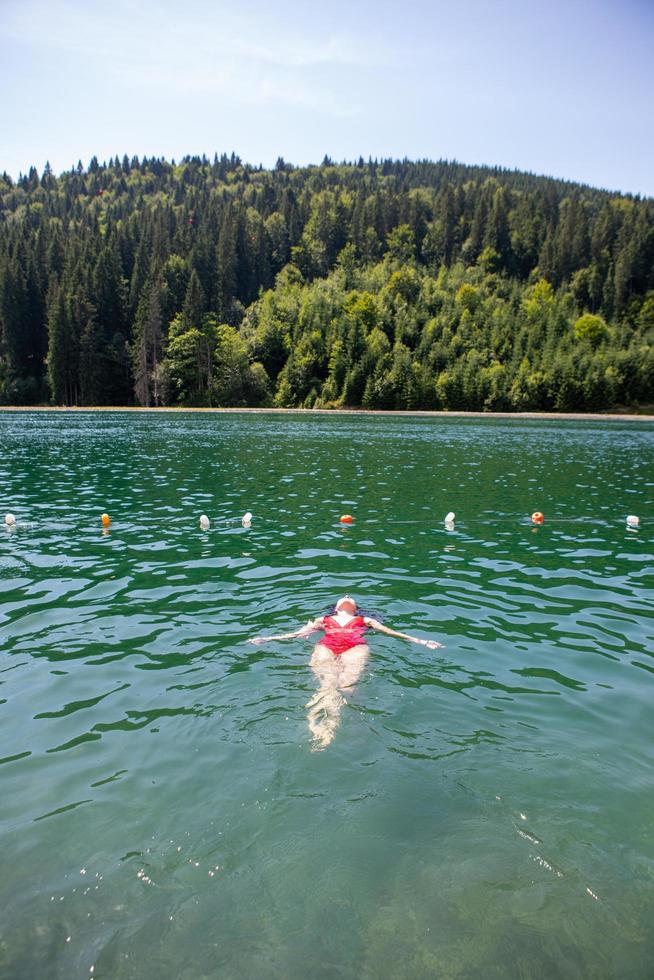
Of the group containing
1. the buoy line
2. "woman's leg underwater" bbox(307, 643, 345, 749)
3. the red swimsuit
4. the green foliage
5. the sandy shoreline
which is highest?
the green foliage

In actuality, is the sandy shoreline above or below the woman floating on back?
above

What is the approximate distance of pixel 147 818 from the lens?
22.2ft

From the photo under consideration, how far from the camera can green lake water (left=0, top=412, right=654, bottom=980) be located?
5.25 metres

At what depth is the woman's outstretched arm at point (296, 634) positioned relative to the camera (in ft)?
38.1

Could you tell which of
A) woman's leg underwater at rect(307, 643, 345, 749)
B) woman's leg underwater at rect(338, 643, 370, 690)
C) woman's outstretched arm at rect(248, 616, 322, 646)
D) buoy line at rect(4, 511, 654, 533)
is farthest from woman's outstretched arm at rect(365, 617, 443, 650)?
buoy line at rect(4, 511, 654, 533)

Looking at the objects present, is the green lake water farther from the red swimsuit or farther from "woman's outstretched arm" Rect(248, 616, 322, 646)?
the red swimsuit

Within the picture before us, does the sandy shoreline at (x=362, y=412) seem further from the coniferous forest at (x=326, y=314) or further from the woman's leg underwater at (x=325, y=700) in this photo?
the woman's leg underwater at (x=325, y=700)

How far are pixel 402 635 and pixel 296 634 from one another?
2065 millimetres

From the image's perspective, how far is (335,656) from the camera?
10789 millimetres

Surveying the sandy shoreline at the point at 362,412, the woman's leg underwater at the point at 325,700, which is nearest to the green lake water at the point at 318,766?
the woman's leg underwater at the point at 325,700

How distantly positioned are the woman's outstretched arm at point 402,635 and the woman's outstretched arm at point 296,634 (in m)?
1.01

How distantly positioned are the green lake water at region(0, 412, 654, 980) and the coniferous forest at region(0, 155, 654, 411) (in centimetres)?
11498

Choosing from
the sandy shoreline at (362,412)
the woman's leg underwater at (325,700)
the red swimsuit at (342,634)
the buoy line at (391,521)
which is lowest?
the buoy line at (391,521)

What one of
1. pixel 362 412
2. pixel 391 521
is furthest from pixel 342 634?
pixel 362 412
